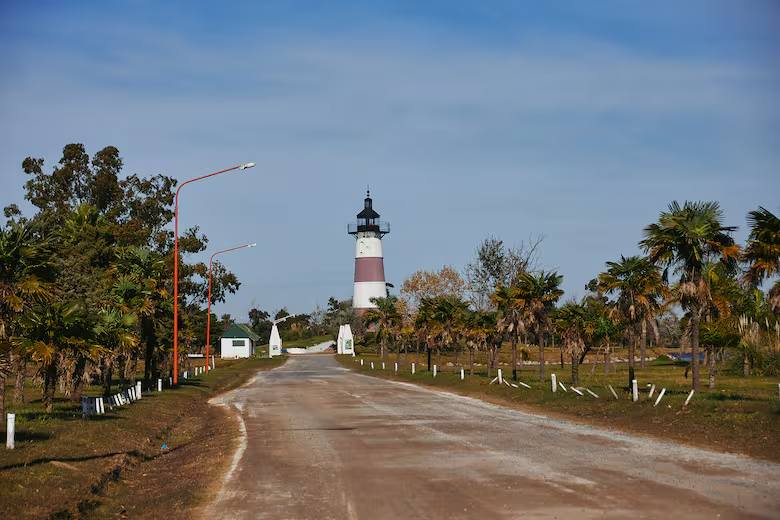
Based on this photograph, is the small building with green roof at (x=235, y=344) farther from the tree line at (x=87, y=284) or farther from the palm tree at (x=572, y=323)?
the palm tree at (x=572, y=323)

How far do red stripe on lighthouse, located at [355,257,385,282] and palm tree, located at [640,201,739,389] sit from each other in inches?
4189

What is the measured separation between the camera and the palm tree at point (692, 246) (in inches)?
1196

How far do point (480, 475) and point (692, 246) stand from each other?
17.7 meters

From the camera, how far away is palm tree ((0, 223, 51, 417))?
23938mm

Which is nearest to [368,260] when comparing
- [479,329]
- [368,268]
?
[368,268]

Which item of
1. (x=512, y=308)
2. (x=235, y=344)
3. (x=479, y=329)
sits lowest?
(x=235, y=344)

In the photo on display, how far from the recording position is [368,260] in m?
137

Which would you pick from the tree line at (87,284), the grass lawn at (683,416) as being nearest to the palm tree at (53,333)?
the tree line at (87,284)

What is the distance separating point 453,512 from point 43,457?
33.4 ft

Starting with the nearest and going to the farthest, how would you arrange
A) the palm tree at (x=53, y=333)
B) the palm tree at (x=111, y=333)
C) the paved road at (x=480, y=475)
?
the paved road at (x=480, y=475) → the palm tree at (x=53, y=333) → the palm tree at (x=111, y=333)

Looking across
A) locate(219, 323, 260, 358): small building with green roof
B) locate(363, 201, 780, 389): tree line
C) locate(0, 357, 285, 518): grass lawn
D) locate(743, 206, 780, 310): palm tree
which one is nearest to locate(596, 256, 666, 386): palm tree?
locate(363, 201, 780, 389): tree line

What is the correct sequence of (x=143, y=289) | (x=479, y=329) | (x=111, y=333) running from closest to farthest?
1. (x=111, y=333)
2. (x=143, y=289)
3. (x=479, y=329)

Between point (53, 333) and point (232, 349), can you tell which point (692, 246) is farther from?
point (232, 349)

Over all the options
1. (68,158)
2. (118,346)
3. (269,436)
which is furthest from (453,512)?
(68,158)
